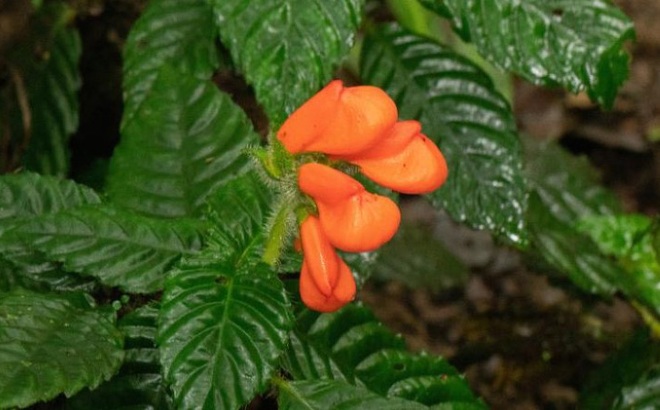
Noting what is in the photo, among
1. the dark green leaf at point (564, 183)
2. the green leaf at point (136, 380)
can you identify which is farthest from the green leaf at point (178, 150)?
the dark green leaf at point (564, 183)

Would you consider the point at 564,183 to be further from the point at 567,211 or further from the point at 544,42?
the point at 544,42

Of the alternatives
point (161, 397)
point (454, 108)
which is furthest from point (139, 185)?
point (454, 108)

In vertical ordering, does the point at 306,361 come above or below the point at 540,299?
above

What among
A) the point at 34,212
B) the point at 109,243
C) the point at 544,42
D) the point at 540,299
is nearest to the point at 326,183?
the point at 109,243

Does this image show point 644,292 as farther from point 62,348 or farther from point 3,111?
point 3,111

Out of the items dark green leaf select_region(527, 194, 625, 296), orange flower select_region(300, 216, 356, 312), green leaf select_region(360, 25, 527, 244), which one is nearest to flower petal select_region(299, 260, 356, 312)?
orange flower select_region(300, 216, 356, 312)
